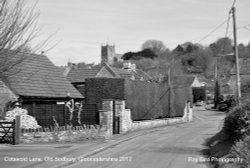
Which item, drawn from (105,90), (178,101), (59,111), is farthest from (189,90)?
(59,111)

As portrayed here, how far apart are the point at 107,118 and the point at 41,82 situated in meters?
6.07

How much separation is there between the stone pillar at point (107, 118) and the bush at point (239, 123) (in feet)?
32.2

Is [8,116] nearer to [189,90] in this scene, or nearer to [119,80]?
[119,80]

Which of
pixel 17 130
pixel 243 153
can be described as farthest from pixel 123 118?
pixel 243 153

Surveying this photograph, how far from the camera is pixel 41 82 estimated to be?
2906 cm

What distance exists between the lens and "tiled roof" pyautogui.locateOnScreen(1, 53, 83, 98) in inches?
1018

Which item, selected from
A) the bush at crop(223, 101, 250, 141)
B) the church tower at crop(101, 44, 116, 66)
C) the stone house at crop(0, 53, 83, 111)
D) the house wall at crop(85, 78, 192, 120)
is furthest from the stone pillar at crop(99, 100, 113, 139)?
the church tower at crop(101, 44, 116, 66)

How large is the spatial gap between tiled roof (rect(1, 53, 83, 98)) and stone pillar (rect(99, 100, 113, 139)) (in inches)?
164

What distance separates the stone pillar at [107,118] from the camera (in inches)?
1006

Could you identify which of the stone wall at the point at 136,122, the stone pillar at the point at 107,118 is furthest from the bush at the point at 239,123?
the stone wall at the point at 136,122

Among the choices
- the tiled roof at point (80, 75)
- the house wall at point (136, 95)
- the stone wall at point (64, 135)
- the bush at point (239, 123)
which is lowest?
the stone wall at point (64, 135)

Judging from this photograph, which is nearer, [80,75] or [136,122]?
[136,122]

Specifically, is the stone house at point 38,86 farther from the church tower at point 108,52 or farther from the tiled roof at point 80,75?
the church tower at point 108,52

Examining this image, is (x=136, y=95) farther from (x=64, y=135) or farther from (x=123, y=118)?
(x=64, y=135)
